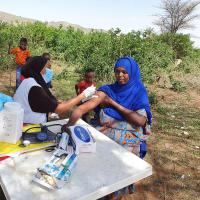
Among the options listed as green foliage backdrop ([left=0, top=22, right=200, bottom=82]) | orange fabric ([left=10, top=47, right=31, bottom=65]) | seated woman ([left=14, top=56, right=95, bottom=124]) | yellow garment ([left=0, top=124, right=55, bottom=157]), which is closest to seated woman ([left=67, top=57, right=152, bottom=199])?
seated woman ([left=14, top=56, right=95, bottom=124])

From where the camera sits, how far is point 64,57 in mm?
12195

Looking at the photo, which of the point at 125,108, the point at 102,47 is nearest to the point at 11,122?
the point at 125,108

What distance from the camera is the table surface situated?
154cm

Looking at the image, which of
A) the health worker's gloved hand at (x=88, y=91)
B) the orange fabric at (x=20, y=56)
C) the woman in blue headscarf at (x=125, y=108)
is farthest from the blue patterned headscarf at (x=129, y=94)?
the orange fabric at (x=20, y=56)

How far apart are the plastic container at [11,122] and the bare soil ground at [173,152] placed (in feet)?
5.61

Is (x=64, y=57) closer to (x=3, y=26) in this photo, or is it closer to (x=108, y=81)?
(x=3, y=26)

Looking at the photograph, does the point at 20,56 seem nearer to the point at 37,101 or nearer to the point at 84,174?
the point at 37,101

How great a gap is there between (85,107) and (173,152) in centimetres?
249

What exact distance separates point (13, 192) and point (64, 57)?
35.9ft

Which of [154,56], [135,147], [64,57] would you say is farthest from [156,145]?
[64,57]

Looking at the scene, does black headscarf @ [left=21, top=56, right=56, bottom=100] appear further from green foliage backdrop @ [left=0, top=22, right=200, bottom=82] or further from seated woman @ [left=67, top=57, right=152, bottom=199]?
green foliage backdrop @ [left=0, top=22, right=200, bottom=82]

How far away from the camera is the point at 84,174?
174 centimetres

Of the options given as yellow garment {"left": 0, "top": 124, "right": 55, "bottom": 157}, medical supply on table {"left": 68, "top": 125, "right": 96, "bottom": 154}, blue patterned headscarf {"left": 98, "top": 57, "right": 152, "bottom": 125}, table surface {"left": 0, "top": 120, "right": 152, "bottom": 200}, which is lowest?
table surface {"left": 0, "top": 120, "right": 152, "bottom": 200}

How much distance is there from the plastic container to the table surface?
0.15 meters
